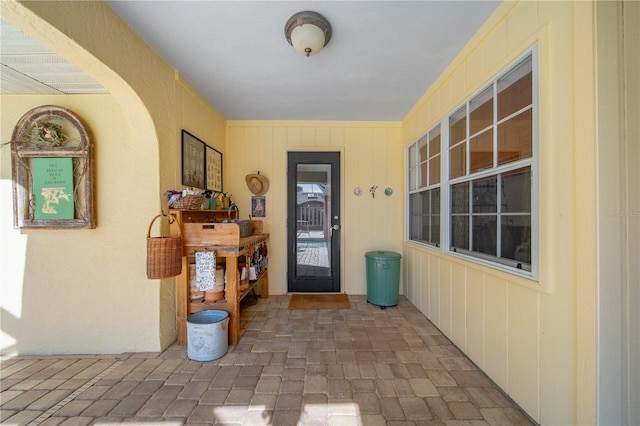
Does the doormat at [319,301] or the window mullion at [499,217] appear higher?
the window mullion at [499,217]

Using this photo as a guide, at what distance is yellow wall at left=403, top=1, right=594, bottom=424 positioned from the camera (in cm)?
123

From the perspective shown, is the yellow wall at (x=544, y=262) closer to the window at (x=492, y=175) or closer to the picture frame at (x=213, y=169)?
the window at (x=492, y=175)

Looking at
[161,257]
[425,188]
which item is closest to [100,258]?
[161,257]

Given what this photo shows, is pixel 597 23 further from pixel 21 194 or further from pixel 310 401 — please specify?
pixel 21 194

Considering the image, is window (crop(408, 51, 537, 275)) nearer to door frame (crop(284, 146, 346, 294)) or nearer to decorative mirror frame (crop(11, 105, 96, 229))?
door frame (crop(284, 146, 346, 294))

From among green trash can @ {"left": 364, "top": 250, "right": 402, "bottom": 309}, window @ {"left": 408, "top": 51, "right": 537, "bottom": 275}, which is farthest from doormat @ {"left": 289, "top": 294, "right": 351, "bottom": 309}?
window @ {"left": 408, "top": 51, "right": 537, "bottom": 275}

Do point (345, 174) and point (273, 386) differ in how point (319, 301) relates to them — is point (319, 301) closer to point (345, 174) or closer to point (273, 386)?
point (273, 386)

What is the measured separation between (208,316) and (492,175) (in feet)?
9.15

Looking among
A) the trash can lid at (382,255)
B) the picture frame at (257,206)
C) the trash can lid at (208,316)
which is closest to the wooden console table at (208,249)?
the trash can lid at (208,316)

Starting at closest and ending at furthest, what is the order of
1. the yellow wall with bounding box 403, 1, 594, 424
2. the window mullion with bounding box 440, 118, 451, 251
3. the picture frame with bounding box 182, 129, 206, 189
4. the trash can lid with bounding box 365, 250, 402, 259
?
the yellow wall with bounding box 403, 1, 594, 424 → the window mullion with bounding box 440, 118, 451, 251 → the picture frame with bounding box 182, 129, 206, 189 → the trash can lid with bounding box 365, 250, 402, 259

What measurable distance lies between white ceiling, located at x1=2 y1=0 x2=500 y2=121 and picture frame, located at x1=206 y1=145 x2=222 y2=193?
0.66 metres

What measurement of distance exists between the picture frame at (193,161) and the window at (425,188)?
276 cm

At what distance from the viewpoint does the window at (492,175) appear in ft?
4.99

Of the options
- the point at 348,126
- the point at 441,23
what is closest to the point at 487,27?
the point at 441,23
